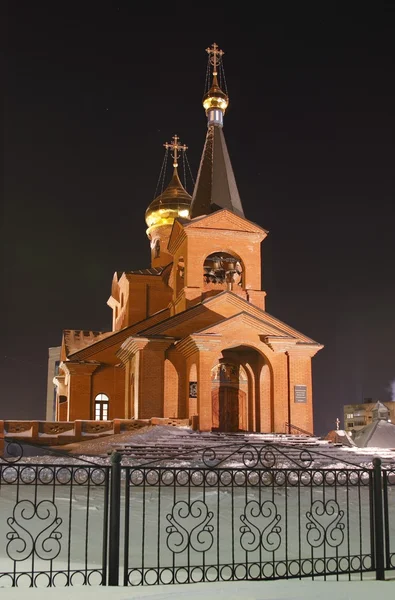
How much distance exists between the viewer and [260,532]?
6.70 meters

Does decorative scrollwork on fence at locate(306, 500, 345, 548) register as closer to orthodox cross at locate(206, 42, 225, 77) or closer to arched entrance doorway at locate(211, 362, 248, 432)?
arched entrance doorway at locate(211, 362, 248, 432)

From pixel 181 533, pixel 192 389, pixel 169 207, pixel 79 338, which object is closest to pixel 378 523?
pixel 181 533

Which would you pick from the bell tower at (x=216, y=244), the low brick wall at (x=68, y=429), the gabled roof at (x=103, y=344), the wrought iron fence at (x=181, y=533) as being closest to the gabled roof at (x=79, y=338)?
the gabled roof at (x=103, y=344)

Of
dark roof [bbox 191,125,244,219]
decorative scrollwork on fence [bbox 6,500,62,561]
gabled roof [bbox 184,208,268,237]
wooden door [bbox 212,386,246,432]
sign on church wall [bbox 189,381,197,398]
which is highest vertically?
dark roof [bbox 191,125,244,219]

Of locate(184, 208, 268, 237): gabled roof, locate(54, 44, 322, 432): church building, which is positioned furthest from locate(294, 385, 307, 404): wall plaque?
locate(184, 208, 268, 237): gabled roof

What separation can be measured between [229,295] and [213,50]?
37.9 feet

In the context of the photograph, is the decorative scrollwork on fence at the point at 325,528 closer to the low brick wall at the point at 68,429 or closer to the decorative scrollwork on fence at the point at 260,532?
the decorative scrollwork on fence at the point at 260,532

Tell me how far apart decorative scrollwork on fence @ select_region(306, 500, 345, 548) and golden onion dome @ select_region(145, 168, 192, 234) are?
24498 mm

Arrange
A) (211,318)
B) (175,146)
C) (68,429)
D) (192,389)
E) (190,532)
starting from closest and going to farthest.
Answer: (190,532), (68,429), (192,389), (211,318), (175,146)

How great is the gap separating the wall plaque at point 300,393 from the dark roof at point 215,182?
715 cm

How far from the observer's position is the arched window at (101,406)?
2745 cm

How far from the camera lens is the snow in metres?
5.68

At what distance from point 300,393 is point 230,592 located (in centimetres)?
1763

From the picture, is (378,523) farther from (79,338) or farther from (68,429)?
(79,338)
